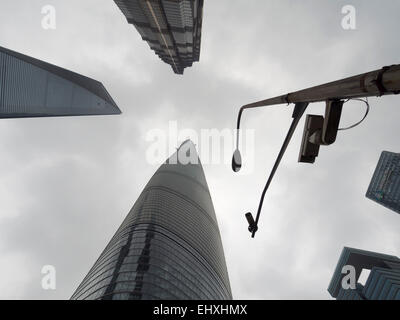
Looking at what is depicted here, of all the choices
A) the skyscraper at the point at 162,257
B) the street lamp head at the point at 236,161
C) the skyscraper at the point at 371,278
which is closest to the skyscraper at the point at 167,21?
the skyscraper at the point at 162,257

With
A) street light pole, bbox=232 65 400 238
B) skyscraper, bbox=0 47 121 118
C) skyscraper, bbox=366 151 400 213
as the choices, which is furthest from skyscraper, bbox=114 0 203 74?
skyscraper, bbox=366 151 400 213

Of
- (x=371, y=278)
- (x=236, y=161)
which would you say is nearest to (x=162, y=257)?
(x=236, y=161)

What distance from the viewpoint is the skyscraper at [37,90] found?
76.8 meters

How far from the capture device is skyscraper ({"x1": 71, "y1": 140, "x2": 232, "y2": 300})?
55.5m

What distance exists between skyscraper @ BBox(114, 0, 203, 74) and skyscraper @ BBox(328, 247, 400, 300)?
142 meters

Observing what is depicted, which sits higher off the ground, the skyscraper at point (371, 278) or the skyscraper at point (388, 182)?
the skyscraper at point (388, 182)

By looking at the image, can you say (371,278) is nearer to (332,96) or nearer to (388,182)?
(388,182)

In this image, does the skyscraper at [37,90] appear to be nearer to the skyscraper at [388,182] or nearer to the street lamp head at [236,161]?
the street lamp head at [236,161]

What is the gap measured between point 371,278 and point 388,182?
67.8 meters

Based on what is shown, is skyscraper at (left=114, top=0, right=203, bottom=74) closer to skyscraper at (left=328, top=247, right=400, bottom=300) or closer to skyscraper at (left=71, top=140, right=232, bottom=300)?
skyscraper at (left=71, top=140, right=232, bottom=300)

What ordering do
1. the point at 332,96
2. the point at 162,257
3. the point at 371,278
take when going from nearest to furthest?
the point at 332,96
the point at 162,257
the point at 371,278

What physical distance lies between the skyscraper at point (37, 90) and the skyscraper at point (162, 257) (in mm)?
54184

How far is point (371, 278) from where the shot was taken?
375ft
